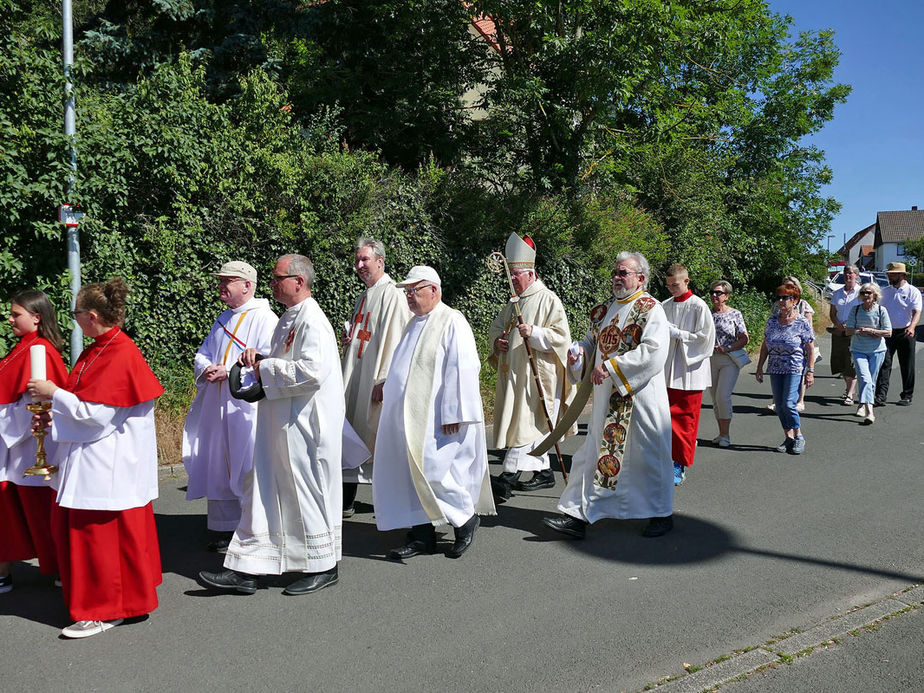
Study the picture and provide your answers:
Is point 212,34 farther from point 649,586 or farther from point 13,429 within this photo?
point 649,586

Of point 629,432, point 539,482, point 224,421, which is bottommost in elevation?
point 539,482

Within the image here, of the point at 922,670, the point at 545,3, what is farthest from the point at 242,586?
the point at 545,3

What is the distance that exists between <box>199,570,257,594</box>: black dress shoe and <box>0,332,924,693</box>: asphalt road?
0.09 metres

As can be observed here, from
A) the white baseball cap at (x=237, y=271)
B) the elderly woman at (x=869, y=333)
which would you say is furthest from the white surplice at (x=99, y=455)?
the elderly woman at (x=869, y=333)

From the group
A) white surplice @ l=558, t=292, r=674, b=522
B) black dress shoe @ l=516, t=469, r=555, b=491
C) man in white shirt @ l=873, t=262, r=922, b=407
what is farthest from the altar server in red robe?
man in white shirt @ l=873, t=262, r=922, b=407

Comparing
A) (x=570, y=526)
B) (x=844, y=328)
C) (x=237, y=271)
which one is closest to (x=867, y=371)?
(x=844, y=328)

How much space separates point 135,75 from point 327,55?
369cm

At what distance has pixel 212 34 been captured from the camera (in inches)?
568

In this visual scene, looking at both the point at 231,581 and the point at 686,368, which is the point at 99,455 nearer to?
the point at 231,581

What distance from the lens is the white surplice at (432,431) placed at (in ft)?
17.6

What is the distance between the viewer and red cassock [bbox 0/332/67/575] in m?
4.69

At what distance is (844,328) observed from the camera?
12.4 metres

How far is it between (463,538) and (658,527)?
1461 millimetres

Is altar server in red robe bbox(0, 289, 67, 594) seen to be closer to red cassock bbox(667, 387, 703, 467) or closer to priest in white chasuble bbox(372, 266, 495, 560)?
priest in white chasuble bbox(372, 266, 495, 560)
